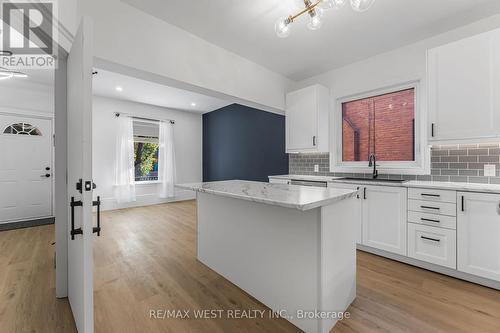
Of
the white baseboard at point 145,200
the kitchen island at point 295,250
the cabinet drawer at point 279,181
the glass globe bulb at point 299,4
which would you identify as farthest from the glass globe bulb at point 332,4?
the white baseboard at point 145,200

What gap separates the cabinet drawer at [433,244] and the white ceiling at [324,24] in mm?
2221

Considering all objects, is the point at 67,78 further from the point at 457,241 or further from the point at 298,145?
the point at 457,241

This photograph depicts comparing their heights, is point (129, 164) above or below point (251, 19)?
below

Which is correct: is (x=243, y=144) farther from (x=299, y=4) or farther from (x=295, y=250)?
(x=295, y=250)

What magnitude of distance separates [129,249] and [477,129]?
13.8 feet

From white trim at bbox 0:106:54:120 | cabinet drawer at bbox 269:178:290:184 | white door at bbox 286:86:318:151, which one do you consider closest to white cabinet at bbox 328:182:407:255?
cabinet drawer at bbox 269:178:290:184

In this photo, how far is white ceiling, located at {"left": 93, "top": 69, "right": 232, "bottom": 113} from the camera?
4074 mm

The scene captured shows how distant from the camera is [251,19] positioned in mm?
2350

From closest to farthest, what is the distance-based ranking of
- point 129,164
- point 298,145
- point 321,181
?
point 321,181, point 298,145, point 129,164

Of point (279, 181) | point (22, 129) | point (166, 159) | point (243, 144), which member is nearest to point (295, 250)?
point (279, 181)

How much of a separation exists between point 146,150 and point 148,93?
178 centimetres

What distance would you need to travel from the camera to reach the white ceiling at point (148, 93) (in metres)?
4.07

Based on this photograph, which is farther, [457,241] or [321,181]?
[321,181]

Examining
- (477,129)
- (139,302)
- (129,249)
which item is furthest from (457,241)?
(129,249)
